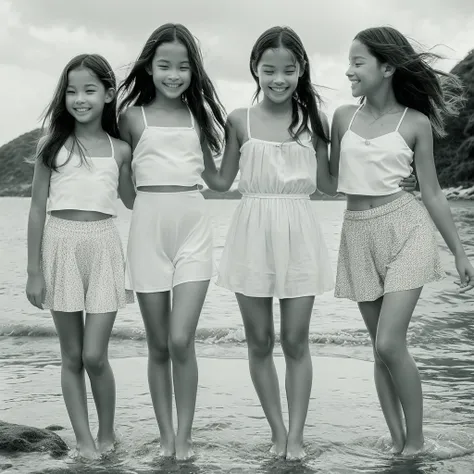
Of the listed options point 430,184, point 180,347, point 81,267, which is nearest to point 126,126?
point 81,267

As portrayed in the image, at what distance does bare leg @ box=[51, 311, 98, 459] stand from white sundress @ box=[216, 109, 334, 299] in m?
0.79

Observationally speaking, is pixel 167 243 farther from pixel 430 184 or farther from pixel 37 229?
pixel 430 184

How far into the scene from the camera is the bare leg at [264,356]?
4141 millimetres

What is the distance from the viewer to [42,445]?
13.8ft

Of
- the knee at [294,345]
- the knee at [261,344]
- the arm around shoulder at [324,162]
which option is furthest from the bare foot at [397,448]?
the arm around shoulder at [324,162]

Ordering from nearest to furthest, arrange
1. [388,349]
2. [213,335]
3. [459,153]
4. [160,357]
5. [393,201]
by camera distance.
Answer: [388,349], [393,201], [160,357], [213,335], [459,153]

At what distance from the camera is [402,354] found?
13.2 ft

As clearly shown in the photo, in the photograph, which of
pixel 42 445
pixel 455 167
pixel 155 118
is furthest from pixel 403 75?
pixel 455 167

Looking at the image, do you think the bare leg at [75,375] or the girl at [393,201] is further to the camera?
the bare leg at [75,375]

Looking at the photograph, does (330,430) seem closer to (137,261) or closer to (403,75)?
(137,261)

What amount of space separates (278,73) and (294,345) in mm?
1359

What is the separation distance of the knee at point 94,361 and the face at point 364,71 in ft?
6.03

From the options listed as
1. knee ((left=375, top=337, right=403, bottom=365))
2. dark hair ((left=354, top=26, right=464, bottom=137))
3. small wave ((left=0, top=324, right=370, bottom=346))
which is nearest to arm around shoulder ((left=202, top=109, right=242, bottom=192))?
dark hair ((left=354, top=26, right=464, bottom=137))

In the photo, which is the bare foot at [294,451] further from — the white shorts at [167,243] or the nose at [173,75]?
the nose at [173,75]
